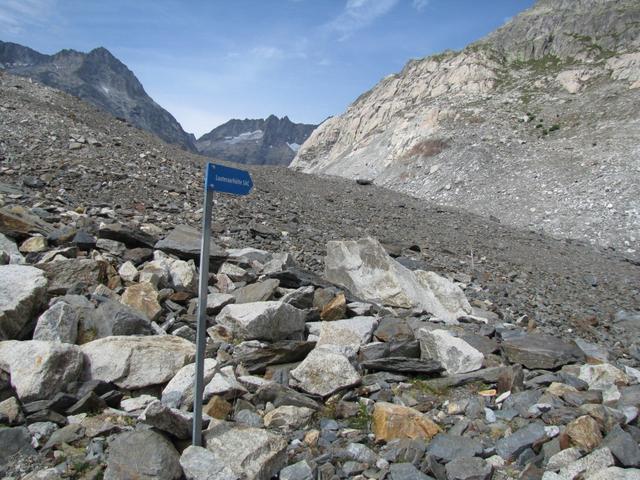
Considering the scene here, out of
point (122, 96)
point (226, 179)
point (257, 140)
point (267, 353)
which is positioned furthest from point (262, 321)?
point (257, 140)

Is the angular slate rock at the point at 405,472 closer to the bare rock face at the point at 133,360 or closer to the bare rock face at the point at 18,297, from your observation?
the bare rock face at the point at 133,360

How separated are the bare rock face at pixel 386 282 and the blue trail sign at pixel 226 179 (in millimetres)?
4756

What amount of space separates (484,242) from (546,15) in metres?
50.1

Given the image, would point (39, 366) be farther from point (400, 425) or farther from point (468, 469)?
point (468, 469)

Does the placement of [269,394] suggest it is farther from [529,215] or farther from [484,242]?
[529,215]

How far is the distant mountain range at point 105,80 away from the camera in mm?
124769

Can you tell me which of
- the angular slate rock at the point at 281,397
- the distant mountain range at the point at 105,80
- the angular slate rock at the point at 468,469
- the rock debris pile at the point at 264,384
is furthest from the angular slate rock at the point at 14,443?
the distant mountain range at the point at 105,80

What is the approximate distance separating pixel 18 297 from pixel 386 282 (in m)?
5.62

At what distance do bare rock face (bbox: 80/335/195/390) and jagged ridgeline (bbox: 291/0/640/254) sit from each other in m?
20.0

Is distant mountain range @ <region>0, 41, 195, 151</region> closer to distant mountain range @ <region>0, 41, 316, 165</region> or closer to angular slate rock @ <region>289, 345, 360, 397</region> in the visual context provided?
distant mountain range @ <region>0, 41, 316, 165</region>

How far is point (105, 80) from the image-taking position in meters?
140

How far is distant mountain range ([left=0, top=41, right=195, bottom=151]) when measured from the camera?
12477 centimetres

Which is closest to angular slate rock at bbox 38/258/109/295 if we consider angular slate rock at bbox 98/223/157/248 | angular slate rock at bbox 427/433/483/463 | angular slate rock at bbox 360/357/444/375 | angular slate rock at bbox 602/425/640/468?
angular slate rock at bbox 98/223/157/248

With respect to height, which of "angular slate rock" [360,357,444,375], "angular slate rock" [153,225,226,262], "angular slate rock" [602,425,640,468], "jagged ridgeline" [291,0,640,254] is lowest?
"angular slate rock" [360,357,444,375]
